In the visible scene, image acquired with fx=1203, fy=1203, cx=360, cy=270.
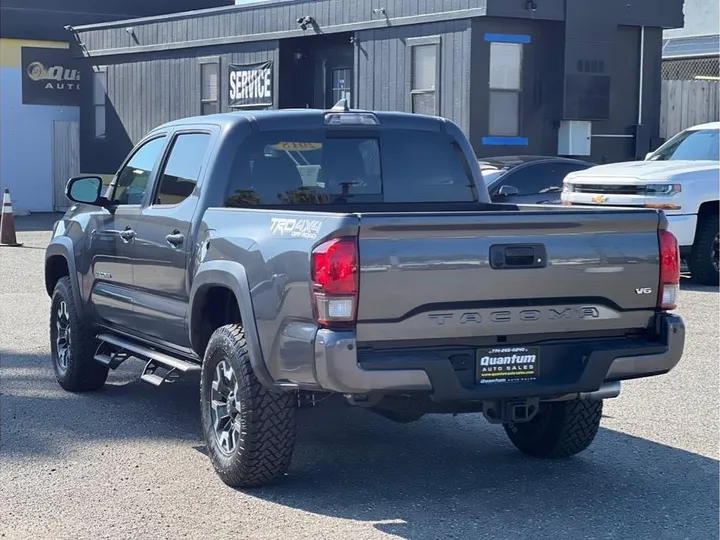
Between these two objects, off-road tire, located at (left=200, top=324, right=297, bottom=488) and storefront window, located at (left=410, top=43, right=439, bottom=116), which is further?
storefront window, located at (left=410, top=43, right=439, bottom=116)

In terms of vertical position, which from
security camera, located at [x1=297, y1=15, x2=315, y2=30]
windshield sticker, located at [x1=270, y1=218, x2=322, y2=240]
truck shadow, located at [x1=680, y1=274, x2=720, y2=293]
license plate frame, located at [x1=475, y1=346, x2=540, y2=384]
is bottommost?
truck shadow, located at [x1=680, y1=274, x2=720, y2=293]

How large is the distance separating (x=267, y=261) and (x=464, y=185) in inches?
76.6

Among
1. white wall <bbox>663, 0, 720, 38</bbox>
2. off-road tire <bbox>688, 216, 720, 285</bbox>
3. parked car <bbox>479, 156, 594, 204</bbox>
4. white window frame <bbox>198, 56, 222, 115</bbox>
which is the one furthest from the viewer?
white wall <bbox>663, 0, 720, 38</bbox>

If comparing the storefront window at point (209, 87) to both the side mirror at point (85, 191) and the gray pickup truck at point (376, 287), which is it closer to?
the side mirror at point (85, 191)

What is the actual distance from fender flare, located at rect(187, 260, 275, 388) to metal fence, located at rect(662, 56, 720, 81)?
2167 centimetres

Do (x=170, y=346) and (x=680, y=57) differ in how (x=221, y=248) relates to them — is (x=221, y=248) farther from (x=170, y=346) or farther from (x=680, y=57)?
(x=680, y=57)

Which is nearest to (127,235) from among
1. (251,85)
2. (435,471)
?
(435,471)

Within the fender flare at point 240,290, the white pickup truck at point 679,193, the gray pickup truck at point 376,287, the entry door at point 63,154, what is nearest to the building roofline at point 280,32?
the entry door at point 63,154

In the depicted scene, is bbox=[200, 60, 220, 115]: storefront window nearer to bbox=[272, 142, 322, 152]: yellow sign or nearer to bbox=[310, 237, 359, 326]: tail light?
bbox=[272, 142, 322, 152]: yellow sign

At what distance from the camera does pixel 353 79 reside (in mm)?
22234

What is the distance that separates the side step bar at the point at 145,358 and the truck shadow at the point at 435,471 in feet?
1.12

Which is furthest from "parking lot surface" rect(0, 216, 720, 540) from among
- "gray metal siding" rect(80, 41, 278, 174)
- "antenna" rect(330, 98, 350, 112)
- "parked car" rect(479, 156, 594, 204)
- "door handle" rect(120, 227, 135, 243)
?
"gray metal siding" rect(80, 41, 278, 174)

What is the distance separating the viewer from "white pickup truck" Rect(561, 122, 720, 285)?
1389cm

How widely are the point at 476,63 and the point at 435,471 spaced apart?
1365 centimetres
